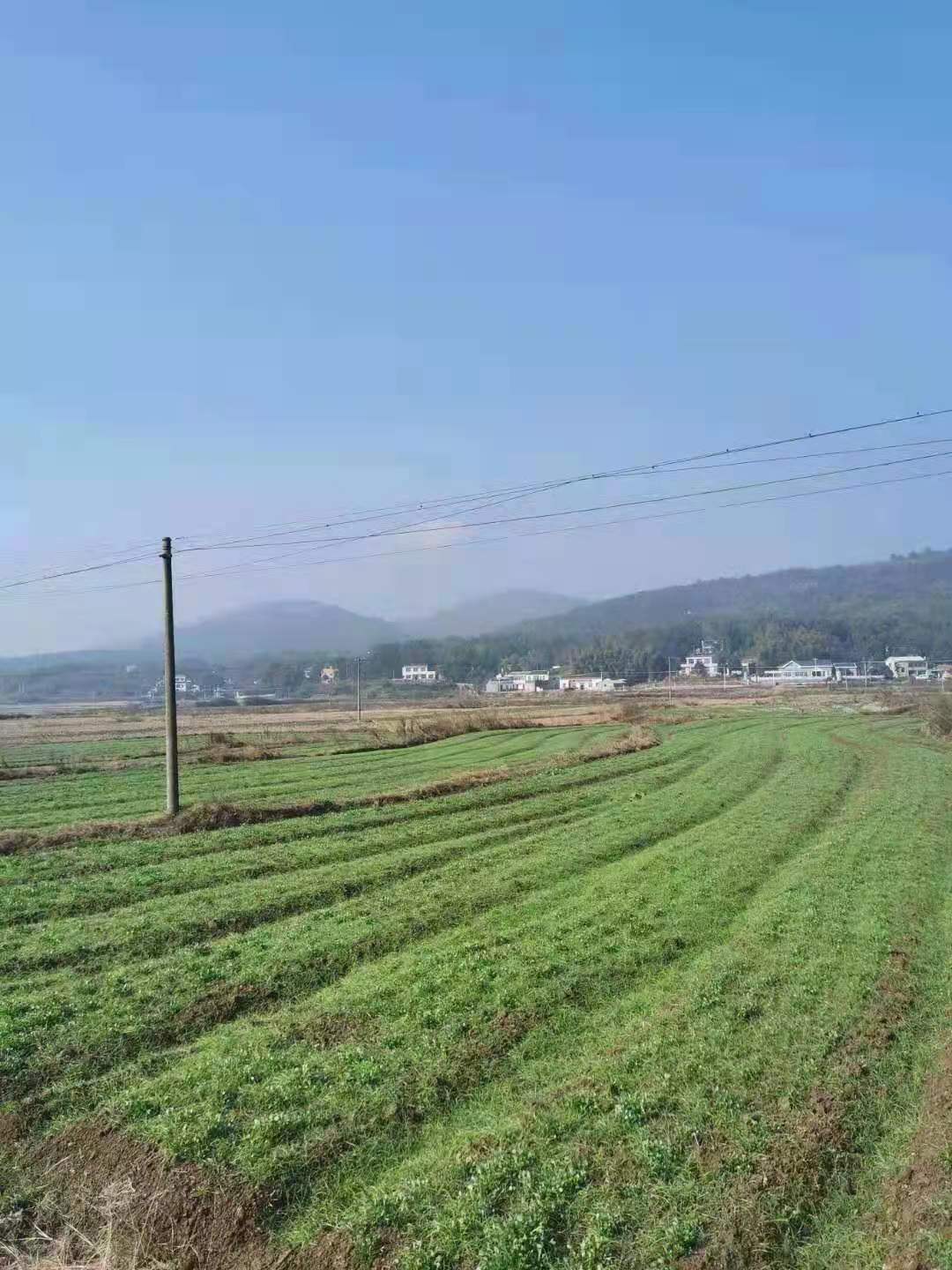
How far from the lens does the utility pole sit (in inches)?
1091

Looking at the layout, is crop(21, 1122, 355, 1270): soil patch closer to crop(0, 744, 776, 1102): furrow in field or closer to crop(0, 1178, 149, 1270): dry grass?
crop(0, 1178, 149, 1270): dry grass

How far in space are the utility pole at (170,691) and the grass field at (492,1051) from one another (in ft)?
16.4

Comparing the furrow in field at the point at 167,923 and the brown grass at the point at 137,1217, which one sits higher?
the furrow in field at the point at 167,923

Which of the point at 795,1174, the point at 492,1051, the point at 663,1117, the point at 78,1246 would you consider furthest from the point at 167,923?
the point at 795,1174

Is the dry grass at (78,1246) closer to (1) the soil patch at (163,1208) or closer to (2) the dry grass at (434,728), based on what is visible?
(1) the soil patch at (163,1208)

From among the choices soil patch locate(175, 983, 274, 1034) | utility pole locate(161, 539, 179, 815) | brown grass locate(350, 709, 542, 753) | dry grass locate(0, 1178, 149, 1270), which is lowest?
brown grass locate(350, 709, 542, 753)

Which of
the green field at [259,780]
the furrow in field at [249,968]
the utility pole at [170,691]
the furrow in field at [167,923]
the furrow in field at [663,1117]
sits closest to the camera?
the furrow in field at [663,1117]

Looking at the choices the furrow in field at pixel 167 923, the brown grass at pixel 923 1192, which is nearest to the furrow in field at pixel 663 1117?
the brown grass at pixel 923 1192

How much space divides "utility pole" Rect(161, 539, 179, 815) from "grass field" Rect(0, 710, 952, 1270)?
5.01 meters

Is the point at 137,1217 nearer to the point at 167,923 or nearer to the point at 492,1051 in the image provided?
the point at 492,1051

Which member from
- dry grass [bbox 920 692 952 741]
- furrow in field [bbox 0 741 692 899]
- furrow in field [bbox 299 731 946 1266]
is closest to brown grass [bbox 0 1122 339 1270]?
furrow in field [bbox 299 731 946 1266]

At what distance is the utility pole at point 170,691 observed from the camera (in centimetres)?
2770

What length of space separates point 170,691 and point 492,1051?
20503 millimetres

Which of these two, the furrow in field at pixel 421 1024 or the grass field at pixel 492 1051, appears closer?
the grass field at pixel 492 1051
